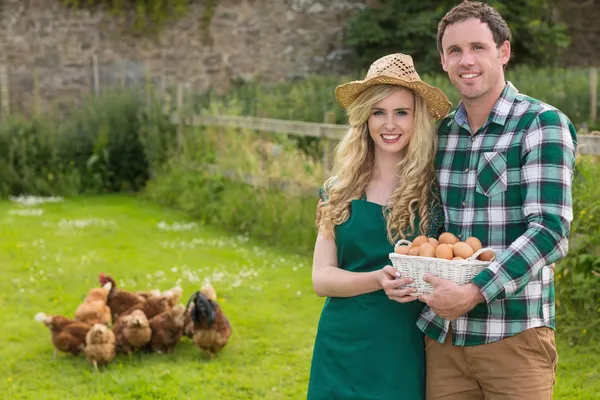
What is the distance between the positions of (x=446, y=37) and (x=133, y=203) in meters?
9.82

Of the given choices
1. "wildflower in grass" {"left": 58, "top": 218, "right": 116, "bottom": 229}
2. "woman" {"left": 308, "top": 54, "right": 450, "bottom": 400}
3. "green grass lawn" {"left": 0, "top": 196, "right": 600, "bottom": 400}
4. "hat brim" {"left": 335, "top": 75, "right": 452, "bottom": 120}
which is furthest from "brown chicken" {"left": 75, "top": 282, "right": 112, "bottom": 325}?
"wildflower in grass" {"left": 58, "top": 218, "right": 116, "bottom": 229}

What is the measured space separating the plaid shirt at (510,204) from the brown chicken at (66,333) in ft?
10.6

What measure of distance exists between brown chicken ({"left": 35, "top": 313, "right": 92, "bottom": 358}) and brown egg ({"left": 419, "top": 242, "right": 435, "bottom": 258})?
3477 millimetres

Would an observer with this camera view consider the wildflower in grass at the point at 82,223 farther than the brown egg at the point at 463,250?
Yes

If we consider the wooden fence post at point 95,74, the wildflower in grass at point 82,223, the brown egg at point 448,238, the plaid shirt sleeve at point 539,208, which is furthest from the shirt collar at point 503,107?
the wooden fence post at point 95,74

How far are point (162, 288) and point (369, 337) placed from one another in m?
4.55

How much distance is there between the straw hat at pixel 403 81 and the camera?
9.68ft

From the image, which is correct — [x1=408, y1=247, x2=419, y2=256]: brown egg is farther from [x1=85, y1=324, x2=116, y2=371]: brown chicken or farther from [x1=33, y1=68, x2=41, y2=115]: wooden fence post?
[x1=33, y1=68, x2=41, y2=115]: wooden fence post

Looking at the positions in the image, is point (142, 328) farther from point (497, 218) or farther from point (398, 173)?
point (497, 218)

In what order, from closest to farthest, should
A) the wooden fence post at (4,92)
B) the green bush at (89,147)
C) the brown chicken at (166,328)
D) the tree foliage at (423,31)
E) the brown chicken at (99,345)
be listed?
the brown chicken at (99,345) < the brown chicken at (166,328) < the green bush at (89,147) < the wooden fence post at (4,92) < the tree foliage at (423,31)

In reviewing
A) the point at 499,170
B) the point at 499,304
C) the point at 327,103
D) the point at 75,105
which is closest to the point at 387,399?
the point at 499,304

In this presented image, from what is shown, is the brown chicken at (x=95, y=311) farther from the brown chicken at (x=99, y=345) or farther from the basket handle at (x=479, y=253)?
the basket handle at (x=479, y=253)

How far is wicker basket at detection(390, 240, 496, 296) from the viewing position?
2498 mm

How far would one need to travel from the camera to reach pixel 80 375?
5.32m
